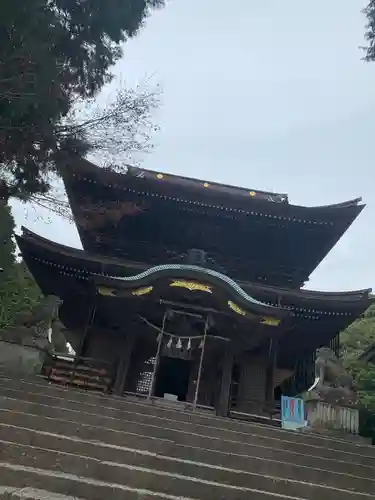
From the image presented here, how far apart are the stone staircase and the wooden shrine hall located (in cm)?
340

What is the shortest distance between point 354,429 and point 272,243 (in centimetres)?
654

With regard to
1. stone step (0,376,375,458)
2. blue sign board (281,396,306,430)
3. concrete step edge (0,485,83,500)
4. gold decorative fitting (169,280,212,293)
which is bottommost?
concrete step edge (0,485,83,500)

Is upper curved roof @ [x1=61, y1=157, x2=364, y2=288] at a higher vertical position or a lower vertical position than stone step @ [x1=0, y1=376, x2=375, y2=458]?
higher

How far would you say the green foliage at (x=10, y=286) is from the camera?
1008 cm

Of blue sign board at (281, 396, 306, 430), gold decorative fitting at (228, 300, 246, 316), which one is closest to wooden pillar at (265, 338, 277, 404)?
gold decorative fitting at (228, 300, 246, 316)

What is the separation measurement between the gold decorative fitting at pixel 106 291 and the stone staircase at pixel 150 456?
3722mm

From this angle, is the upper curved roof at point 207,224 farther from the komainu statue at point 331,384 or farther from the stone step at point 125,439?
the stone step at point 125,439

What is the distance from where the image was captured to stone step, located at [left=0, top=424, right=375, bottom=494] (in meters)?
4.41

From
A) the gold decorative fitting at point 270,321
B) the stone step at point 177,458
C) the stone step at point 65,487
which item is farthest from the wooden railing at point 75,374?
the stone step at point 65,487

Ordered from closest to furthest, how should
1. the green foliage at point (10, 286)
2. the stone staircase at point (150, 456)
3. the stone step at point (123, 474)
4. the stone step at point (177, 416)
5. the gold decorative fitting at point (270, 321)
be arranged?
the stone staircase at point (150, 456)
the stone step at point (123, 474)
the stone step at point (177, 416)
the green foliage at point (10, 286)
the gold decorative fitting at point (270, 321)

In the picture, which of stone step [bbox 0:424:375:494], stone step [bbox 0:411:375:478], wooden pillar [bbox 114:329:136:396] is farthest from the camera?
wooden pillar [bbox 114:329:136:396]

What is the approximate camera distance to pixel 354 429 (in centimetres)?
794

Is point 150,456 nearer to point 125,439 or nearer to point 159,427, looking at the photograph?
point 125,439

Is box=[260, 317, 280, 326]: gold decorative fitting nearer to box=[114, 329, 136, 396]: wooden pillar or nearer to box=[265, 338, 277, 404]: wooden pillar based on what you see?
box=[265, 338, 277, 404]: wooden pillar
